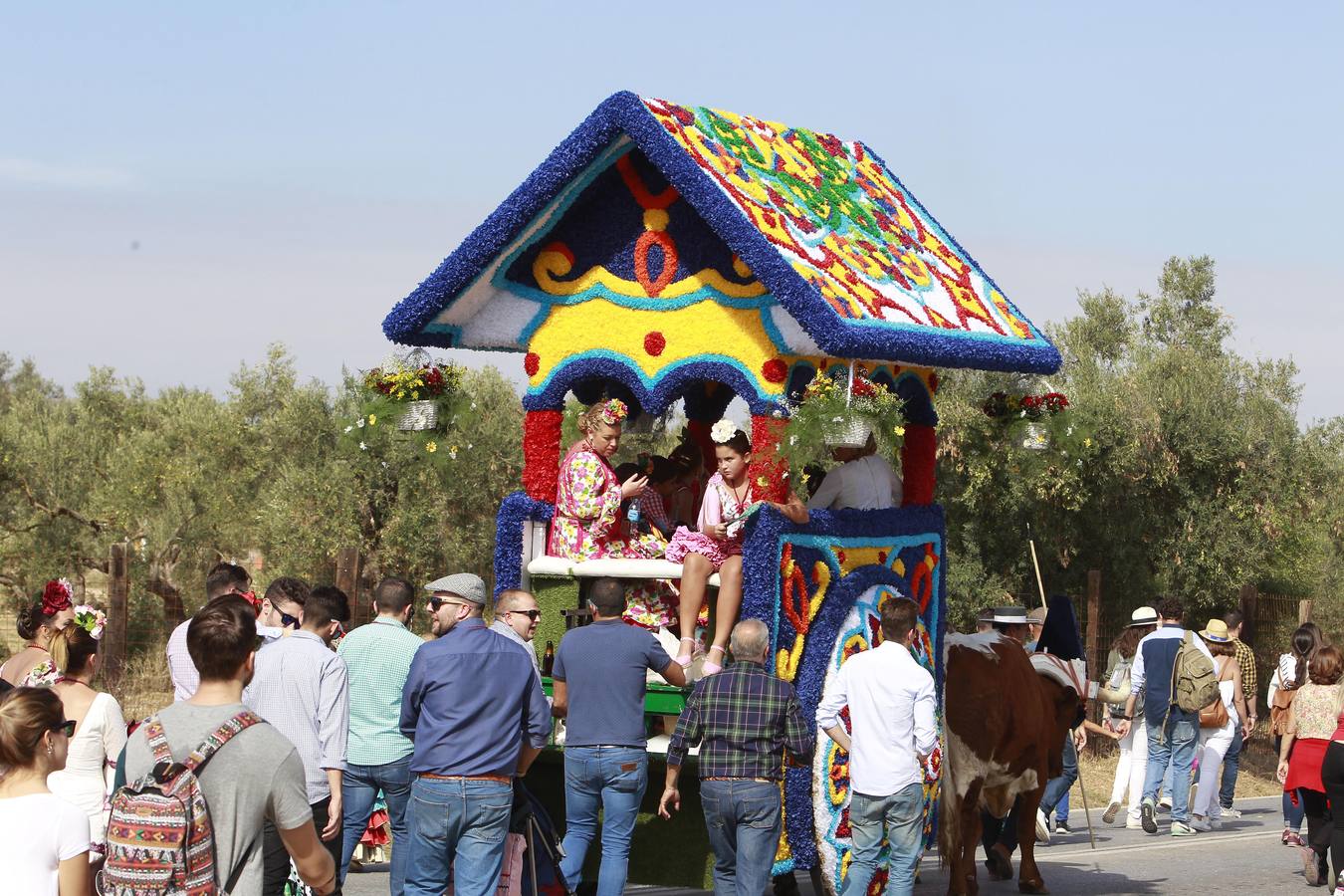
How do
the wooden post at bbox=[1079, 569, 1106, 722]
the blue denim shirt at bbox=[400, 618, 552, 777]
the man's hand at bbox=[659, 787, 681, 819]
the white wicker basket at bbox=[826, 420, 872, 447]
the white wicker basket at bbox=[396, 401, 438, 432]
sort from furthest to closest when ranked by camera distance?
the wooden post at bbox=[1079, 569, 1106, 722] < the white wicker basket at bbox=[396, 401, 438, 432] < the white wicker basket at bbox=[826, 420, 872, 447] < the man's hand at bbox=[659, 787, 681, 819] < the blue denim shirt at bbox=[400, 618, 552, 777]

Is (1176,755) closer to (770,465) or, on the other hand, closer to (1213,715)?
(1213,715)

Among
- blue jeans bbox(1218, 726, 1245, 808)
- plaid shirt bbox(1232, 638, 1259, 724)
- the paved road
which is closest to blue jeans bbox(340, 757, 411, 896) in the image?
the paved road

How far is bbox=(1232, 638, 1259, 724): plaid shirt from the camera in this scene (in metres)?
16.3

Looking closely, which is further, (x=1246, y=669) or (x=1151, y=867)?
(x=1246, y=669)

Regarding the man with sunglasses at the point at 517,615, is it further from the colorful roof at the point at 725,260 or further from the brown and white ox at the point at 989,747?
the brown and white ox at the point at 989,747

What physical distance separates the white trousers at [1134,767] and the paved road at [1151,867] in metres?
0.28

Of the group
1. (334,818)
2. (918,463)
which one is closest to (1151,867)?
(918,463)

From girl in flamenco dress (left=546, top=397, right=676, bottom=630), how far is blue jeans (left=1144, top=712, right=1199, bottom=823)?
6208 mm

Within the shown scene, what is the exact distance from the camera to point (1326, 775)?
34.4 ft

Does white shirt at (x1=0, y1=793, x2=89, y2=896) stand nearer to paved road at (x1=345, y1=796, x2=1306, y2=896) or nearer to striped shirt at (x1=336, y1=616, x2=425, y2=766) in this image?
striped shirt at (x1=336, y1=616, x2=425, y2=766)

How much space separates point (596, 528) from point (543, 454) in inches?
28.1

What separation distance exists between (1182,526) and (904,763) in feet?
48.8

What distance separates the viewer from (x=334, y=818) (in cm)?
757

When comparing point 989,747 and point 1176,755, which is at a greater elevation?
point 989,747
